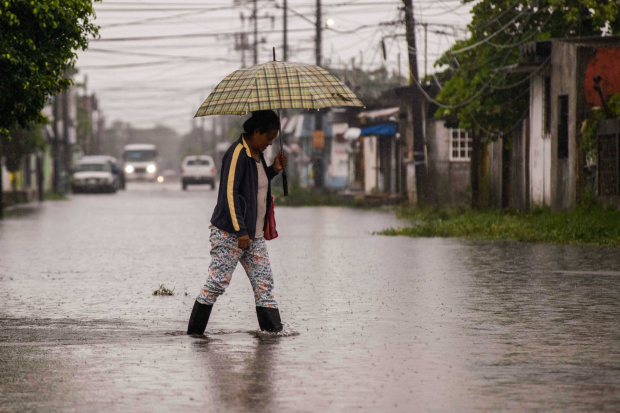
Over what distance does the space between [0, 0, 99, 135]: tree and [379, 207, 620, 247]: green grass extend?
9.16 m

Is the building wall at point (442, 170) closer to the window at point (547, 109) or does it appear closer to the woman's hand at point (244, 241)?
the window at point (547, 109)

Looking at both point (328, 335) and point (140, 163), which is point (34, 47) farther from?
point (140, 163)

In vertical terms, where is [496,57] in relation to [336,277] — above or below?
above

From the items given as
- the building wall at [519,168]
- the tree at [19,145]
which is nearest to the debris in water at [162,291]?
the building wall at [519,168]

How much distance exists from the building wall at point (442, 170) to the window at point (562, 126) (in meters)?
11.2

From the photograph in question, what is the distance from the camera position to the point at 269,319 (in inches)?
357

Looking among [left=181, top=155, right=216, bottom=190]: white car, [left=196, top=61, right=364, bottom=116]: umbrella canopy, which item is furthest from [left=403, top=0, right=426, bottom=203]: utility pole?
[left=181, top=155, right=216, bottom=190]: white car

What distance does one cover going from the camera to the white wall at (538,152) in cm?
2648

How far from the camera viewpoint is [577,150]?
23703mm

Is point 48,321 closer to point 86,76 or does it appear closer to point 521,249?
point 521,249

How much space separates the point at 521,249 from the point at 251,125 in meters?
10.3

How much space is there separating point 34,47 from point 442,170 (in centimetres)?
2492

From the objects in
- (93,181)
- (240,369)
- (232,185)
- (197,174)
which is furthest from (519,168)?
(197,174)

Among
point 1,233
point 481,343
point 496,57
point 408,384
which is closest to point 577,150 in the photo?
point 496,57
